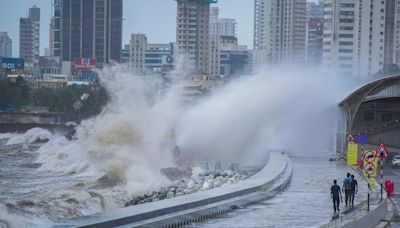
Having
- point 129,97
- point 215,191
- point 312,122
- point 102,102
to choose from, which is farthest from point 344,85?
point 102,102

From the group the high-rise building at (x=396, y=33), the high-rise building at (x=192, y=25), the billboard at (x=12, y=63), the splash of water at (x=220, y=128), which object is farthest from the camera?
the high-rise building at (x=192, y=25)

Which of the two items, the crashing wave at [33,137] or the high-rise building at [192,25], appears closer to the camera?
the crashing wave at [33,137]

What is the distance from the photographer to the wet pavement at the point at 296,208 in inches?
852

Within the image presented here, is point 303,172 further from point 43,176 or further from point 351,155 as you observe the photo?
point 43,176

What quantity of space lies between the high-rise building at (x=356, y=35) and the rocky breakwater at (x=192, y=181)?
102 metres

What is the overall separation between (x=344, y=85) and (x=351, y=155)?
18393 millimetres

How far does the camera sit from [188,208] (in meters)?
21.8

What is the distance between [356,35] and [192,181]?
109 meters

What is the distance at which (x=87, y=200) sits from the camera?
1203 inches

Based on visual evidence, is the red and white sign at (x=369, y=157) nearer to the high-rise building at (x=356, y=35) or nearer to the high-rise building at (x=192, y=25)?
the high-rise building at (x=356, y=35)

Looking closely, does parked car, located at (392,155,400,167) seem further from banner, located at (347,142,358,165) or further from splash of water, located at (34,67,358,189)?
banner, located at (347,142,358,165)

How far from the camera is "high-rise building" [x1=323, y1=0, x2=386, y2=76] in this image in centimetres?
14088

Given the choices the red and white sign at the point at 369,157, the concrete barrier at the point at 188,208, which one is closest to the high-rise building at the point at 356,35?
the red and white sign at the point at 369,157

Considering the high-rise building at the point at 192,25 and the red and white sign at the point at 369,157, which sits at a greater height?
the high-rise building at the point at 192,25
